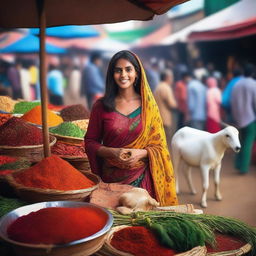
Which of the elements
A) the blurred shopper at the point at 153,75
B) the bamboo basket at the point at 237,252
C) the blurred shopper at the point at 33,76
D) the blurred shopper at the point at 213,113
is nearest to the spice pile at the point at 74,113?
the blurred shopper at the point at 213,113

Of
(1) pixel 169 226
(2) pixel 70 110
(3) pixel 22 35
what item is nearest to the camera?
(1) pixel 169 226

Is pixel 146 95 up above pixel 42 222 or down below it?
above

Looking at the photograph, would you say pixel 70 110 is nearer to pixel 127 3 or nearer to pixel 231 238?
pixel 127 3

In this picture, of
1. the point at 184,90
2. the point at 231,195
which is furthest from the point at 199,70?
the point at 231,195

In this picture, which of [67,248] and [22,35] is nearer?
[67,248]

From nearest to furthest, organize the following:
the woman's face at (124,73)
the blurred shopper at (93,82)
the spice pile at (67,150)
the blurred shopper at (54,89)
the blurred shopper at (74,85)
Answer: the woman's face at (124,73), the spice pile at (67,150), the blurred shopper at (93,82), the blurred shopper at (54,89), the blurred shopper at (74,85)

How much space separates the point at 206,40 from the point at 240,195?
3587mm

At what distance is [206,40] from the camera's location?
6133 millimetres

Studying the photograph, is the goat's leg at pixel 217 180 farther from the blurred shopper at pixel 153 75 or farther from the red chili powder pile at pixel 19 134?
the blurred shopper at pixel 153 75

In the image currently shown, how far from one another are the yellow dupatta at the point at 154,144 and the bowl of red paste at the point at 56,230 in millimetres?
575

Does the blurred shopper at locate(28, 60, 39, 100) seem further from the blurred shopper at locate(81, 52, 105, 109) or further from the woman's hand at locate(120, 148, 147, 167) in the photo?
the woman's hand at locate(120, 148, 147, 167)

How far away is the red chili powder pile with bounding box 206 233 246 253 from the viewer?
1.16 meters

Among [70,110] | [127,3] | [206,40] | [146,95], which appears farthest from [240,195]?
[206,40]

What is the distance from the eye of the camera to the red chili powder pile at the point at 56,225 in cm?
94
